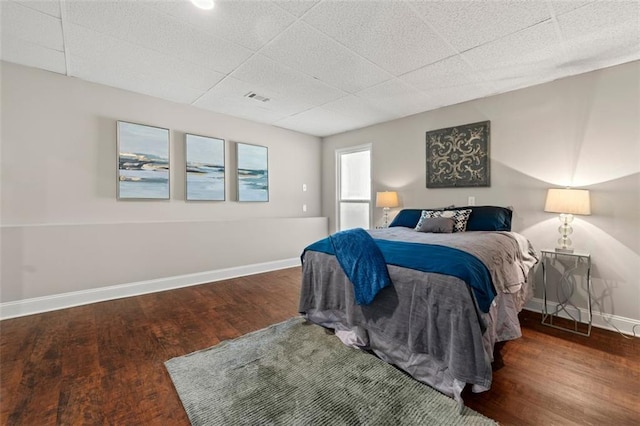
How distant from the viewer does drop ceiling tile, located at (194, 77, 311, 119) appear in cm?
330

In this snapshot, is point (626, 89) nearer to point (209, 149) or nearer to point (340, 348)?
point (340, 348)

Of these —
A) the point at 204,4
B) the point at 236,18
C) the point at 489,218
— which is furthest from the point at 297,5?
the point at 489,218

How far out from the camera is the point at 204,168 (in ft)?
13.5

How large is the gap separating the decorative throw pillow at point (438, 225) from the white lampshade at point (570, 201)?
35.6 inches

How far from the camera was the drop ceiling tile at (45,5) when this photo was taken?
6.32 feet

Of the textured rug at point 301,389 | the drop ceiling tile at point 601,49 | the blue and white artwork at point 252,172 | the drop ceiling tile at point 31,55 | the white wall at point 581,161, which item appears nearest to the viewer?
the textured rug at point 301,389

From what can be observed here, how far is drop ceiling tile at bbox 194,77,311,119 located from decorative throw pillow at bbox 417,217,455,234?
2.28 metres

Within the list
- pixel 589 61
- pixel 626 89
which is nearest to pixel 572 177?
pixel 626 89

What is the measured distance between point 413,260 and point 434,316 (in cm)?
38

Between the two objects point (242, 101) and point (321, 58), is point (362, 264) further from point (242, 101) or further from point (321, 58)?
point (242, 101)

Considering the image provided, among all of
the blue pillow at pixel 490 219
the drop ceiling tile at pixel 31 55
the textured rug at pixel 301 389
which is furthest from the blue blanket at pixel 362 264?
the drop ceiling tile at pixel 31 55

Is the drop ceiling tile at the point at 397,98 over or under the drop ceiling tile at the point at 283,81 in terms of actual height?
under

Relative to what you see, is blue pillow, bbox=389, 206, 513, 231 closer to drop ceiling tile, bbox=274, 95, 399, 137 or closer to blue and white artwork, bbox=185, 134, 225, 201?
drop ceiling tile, bbox=274, 95, 399, 137

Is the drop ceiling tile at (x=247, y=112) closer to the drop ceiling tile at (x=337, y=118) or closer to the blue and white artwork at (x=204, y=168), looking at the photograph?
the drop ceiling tile at (x=337, y=118)
